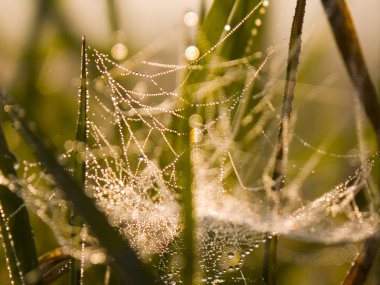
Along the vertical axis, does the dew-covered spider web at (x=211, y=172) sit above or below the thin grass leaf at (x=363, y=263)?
above

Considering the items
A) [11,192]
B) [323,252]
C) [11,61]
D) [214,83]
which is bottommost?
[323,252]

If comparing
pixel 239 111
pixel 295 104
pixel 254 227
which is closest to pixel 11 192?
pixel 239 111

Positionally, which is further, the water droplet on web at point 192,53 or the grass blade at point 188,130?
the water droplet on web at point 192,53

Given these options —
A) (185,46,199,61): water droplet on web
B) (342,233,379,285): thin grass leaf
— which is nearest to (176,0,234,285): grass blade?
(185,46,199,61): water droplet on web

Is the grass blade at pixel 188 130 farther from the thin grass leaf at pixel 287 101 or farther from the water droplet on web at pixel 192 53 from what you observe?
the thin grass leaf at pixel 287 101

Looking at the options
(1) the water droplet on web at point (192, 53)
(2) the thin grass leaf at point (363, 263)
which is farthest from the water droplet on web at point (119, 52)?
(2) the thin grass leaf at point (363, 263)

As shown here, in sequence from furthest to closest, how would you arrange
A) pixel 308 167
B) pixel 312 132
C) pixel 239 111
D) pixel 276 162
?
Answer: pixel 312 132 → pixel 308 167 → pixel 239 111 → pixel 276 162

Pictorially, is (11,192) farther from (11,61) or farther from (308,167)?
(308,167)
